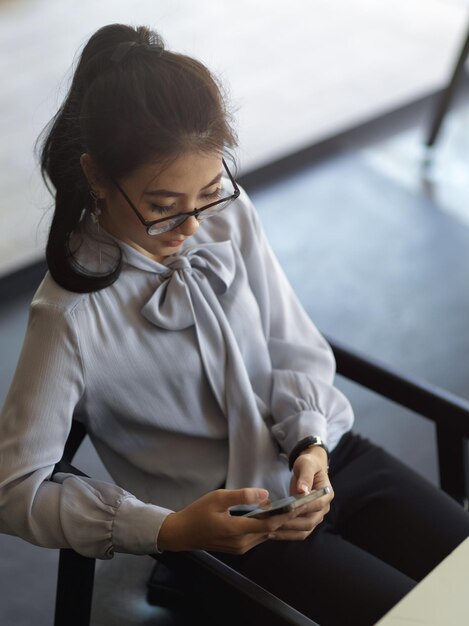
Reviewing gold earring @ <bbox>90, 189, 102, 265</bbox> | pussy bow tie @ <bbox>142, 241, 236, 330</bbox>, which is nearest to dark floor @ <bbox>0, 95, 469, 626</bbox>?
pussy bow tie @ <bbox>142, 241, 236, 330</bbox>

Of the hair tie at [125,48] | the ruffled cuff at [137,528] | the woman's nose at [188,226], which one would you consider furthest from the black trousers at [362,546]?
the hair tie at [125,48]

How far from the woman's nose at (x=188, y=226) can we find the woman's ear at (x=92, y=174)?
0.12 m

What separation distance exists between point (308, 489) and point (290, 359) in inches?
12.9

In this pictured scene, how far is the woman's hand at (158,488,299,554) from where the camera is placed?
54.2 inches

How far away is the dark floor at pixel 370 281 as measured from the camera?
228cm

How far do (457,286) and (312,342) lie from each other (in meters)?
1.59

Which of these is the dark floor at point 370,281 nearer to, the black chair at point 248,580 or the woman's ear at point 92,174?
the black chair at point 248,580

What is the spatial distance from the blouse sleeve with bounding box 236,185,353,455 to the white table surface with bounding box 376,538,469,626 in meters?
0.43

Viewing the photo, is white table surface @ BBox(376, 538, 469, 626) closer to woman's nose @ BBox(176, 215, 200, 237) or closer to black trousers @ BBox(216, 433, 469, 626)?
black trousers @ BBox(216, 433, 469, 626)

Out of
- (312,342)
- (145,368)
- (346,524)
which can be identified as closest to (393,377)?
(312,342)

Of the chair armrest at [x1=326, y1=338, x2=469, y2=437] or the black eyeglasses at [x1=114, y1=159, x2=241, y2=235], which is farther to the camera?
the chair armrest at [x1=326, y1=338, x2=469, y2=437]

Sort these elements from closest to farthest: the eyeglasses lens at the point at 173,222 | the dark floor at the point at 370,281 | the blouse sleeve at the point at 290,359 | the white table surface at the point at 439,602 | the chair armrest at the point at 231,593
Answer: the white table surface at the point at 439,602
the chair armrest at the point at 231,593
the eyeglasses lens at the point at 173,222
the blouse sleeve at the point at 290,359
the dark floor at the point at 370,281

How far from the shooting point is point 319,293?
323 cm

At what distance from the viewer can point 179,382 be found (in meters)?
1.60
